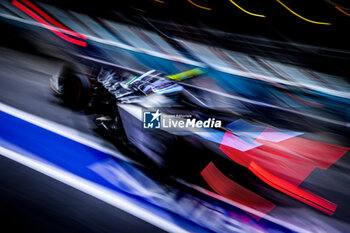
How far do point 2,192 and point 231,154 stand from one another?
67.3 inches

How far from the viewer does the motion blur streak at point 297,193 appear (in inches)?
84.0

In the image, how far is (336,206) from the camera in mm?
2176

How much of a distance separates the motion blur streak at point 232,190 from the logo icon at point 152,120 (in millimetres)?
535

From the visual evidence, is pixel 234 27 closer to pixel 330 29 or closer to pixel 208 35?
pixel 208 35

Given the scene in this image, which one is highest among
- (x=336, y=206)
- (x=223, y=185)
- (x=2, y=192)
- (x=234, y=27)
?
(x=234, y=27)

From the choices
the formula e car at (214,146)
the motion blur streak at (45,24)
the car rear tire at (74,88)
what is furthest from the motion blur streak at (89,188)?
the motion blur streak at (45,24)

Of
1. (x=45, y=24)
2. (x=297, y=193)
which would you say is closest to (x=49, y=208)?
(x=297, y=193)

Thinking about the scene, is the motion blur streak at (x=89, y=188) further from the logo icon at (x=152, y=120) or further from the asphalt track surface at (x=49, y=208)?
the logo icon at (x=152, y=120)

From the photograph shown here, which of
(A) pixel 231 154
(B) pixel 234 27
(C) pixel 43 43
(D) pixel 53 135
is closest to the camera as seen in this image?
(A) pixel 231 154

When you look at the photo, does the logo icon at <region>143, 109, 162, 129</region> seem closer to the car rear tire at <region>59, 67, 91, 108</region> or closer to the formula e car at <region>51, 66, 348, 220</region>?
the formula e car at <region>51, 66, 348, 220</region>

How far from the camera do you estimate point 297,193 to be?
2.18 m

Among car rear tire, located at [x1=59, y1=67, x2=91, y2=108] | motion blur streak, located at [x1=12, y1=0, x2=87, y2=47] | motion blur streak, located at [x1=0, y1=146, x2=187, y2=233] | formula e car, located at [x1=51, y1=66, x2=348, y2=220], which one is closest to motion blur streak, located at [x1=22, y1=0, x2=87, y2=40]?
motion blur streak, located at [x1=12, y1=0, x2=87, y2=47]

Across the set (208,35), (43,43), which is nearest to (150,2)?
(208,35)

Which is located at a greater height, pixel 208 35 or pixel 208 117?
pixel 208 35
